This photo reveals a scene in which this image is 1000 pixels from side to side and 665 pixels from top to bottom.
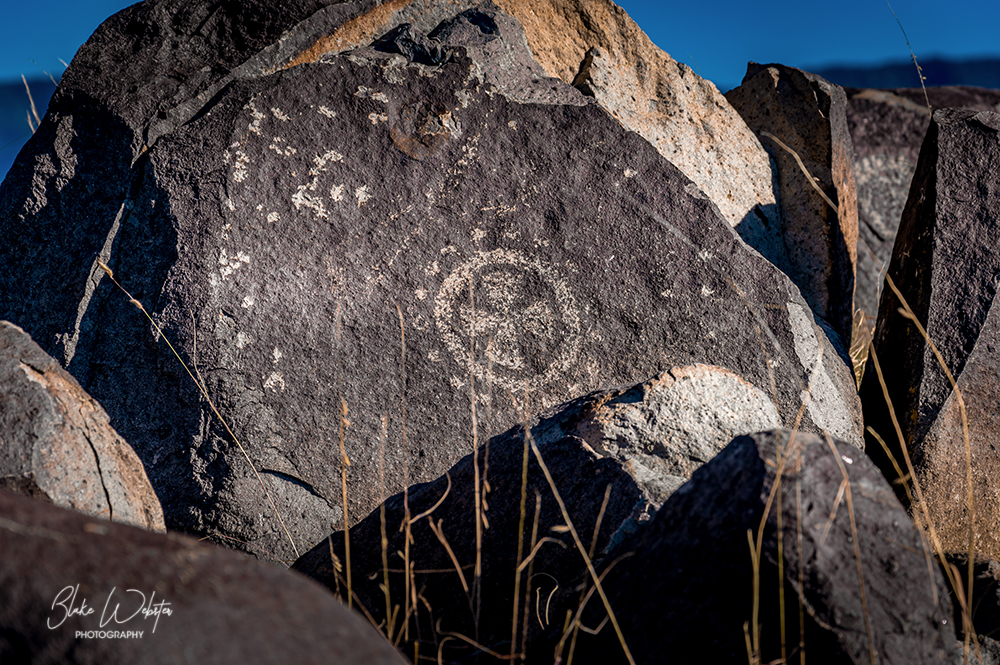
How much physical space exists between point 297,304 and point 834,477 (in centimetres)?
148

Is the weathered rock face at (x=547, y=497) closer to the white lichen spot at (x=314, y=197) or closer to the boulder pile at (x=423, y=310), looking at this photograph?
the boulder pile at (x=423, y=310)

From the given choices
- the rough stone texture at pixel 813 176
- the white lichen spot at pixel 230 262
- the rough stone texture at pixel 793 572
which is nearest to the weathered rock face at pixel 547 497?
the rough stone texture at pixel 793 572

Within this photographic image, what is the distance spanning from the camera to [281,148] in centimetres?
221

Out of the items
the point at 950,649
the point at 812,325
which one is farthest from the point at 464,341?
the point at 950,649

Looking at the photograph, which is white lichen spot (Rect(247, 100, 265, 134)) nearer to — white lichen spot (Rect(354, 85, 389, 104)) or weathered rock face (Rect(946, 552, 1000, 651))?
white lichen spot (Rect(354, 85, 389, 104))

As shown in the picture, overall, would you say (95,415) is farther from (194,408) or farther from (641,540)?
(641,540)

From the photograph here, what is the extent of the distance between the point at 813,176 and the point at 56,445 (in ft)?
9.08

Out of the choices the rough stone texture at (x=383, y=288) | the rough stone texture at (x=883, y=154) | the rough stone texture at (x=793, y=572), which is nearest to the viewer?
the rough stone texture at (x=793, y=572)

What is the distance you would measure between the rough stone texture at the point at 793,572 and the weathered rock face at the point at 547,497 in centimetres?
27

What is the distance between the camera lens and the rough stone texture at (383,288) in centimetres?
210

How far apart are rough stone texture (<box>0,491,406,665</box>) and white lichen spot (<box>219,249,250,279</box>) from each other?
1.23 meters

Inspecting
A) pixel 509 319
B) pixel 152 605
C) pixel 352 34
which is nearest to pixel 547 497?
pixel 509 319

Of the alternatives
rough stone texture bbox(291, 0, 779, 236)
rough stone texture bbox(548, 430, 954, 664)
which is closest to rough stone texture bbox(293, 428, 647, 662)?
rough stone texture bbox(548, 430, 954, 664)

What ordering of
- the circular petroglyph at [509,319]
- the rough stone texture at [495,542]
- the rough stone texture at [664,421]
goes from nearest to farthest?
1. the rough stone texture at [495,542]
2. the rough stone texture at [664,421]
3. the circular petroglyph at [509,319]
